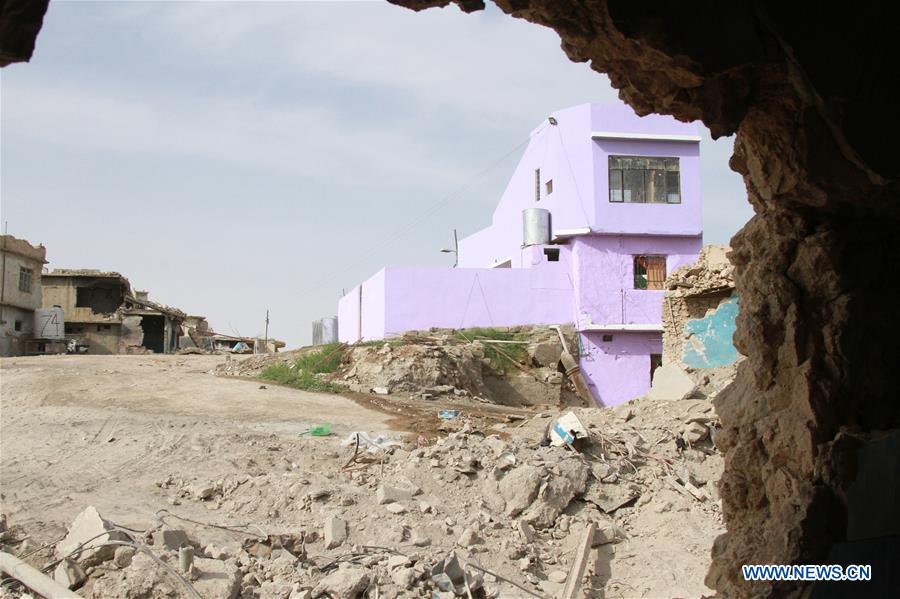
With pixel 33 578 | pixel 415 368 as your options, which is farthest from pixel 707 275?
pixel 33 578

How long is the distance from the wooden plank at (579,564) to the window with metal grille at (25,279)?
37.2 meters

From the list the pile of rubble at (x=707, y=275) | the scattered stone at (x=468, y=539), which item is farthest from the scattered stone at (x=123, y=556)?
the pile of rubble at (x=707, y=275)

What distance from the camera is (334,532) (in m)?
7.30

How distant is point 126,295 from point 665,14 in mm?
→ 48393

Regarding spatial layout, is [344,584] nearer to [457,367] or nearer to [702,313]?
[702,313]

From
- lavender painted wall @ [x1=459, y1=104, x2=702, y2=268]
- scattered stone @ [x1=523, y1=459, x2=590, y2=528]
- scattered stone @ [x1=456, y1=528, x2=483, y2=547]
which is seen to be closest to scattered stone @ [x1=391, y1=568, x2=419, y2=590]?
scattered stone @ [x1=456, y1=528, x2=483, y2=547]

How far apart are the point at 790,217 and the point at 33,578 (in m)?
5.80

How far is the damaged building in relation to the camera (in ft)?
144

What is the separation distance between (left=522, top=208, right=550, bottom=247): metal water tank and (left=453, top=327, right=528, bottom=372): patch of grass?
3.87m

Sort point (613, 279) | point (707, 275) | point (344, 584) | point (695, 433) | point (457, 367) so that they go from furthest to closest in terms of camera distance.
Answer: point (613, 279)
point (457, 367)
point (707, 275)
point (695, 433)
point (344, 584)

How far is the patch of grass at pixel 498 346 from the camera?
74.5 feet

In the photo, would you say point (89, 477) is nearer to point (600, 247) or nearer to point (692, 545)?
point (692, 545)

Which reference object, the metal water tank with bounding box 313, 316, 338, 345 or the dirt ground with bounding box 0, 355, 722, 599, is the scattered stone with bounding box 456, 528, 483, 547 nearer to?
the dirt ground with bounding box 0, 355, 722, 599

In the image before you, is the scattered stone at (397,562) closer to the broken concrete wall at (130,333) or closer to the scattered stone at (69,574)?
the scattered stone at (69,574)
